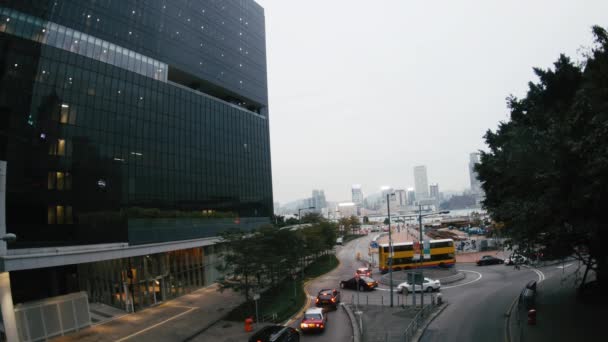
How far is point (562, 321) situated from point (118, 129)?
47317 mm

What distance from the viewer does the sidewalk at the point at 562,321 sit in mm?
19891

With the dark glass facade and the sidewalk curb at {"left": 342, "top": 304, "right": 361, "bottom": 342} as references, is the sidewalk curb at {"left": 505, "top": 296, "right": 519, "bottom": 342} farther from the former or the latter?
the dark glass facade

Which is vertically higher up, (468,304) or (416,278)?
(416,278)

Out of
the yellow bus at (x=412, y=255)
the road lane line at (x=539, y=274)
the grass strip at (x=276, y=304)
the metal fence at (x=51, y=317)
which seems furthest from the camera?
the yellow bus at (x=412, y=255)

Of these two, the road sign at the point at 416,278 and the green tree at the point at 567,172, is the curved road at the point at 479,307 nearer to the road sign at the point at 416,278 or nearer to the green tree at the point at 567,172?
the road sign at the point at 416,278

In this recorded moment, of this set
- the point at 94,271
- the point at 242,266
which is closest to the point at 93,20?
the point at 94,271

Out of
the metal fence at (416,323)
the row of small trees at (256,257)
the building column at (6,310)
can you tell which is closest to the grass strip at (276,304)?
the row of small trees at (256,257)

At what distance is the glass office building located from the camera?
1439 inches

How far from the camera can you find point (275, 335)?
20.2 m

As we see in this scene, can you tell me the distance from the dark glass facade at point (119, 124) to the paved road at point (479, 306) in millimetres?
24938

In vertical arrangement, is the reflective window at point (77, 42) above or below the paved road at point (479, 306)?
above

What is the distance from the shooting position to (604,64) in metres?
12.6

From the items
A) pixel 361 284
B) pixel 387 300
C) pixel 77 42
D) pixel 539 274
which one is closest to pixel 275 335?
pixel 387 300

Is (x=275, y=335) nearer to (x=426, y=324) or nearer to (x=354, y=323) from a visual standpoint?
(x=354, y=323)
